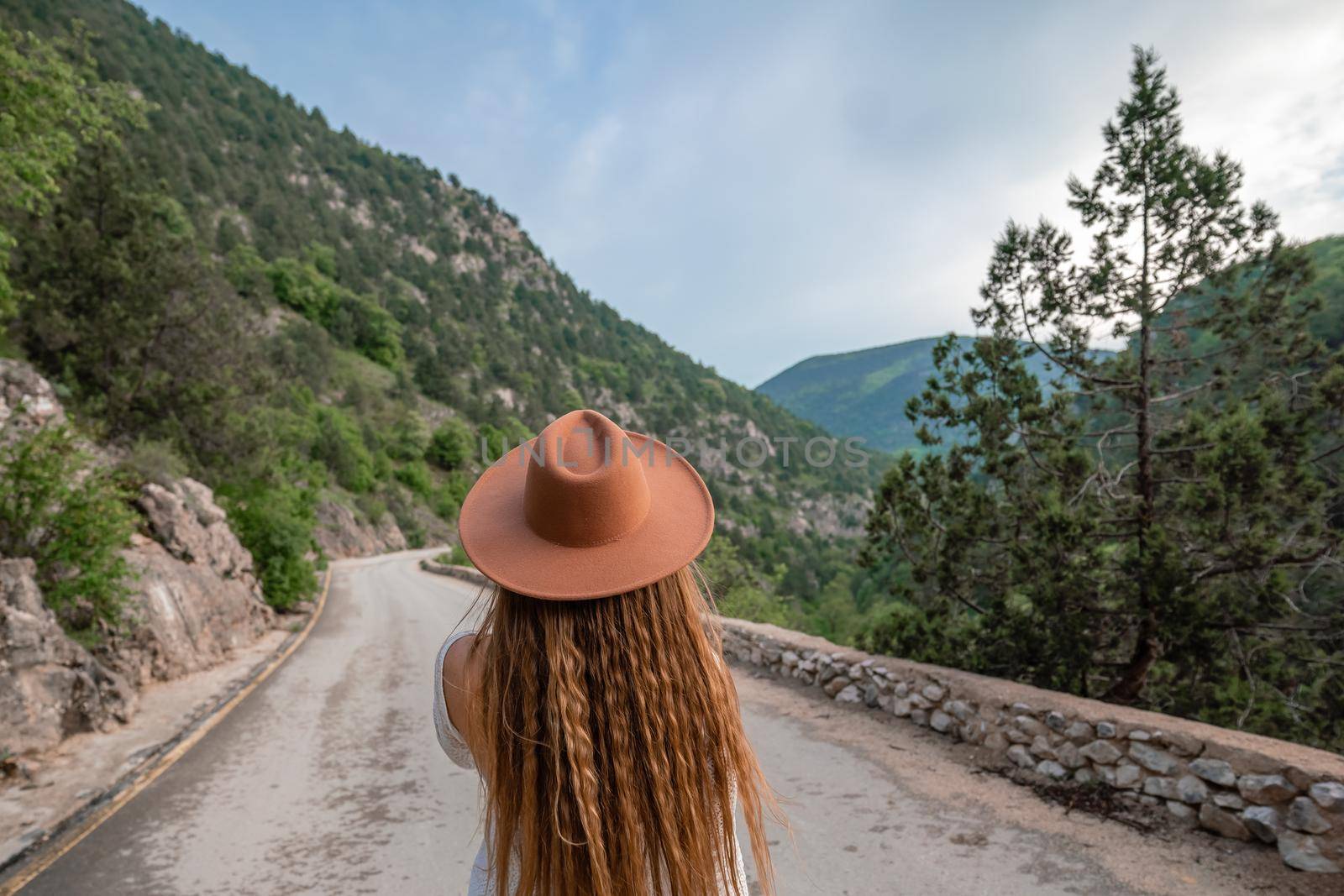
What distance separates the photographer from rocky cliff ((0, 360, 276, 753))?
5281mm

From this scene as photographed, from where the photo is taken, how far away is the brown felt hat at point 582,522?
1.07 m

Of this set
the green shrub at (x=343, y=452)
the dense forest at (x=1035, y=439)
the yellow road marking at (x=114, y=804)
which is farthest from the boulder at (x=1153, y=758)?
the green shrub at (x=343, y=452)

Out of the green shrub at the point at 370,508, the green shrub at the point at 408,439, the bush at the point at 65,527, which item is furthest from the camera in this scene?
the green shrub at the point at 408,439

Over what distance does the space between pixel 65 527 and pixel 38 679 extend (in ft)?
6.14

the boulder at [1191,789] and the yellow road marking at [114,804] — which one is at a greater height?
the boulder at [1191,789]

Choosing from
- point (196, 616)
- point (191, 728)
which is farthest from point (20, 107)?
point (191, 728)

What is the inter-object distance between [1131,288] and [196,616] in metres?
11.5

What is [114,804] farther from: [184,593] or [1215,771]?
[1215,771]


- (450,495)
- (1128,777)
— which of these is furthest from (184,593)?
(450,495)

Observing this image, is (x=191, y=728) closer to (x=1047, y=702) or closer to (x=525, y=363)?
(x=1047, y=702)

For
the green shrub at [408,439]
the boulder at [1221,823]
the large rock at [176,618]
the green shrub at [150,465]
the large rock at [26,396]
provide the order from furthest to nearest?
the green shrub at [408,439] → the green shrub at [150,465] → the large rock at [26,396] → the large rock at [176,618] → the boulder at [1221,823]

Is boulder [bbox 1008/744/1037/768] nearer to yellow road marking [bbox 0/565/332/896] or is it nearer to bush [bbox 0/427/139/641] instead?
yellow road marking [bbox 0/565/332/896]

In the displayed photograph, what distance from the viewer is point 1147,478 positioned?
5586 millimetres

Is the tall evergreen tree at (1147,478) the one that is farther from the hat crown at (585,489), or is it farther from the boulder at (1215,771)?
the hat crown at (585,489)
